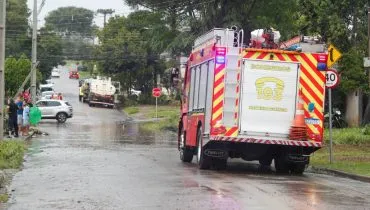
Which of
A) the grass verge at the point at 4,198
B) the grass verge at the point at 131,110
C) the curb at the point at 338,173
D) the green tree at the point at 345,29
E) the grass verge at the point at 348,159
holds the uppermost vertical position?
the green tree at the point at 345,29

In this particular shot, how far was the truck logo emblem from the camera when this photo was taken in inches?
651

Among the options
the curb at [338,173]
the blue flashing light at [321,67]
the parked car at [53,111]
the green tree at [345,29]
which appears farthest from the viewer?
the parked car at [53,111]

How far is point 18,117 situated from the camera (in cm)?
3184

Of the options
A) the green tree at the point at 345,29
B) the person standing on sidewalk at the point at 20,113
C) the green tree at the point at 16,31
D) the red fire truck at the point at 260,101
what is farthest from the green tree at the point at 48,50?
the red fire truck at the point at 260,101

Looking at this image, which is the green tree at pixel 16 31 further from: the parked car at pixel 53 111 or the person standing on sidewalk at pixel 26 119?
the person standing on sidewalk at pixel 26 119

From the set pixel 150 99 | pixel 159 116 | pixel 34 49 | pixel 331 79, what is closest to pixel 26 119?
pixel 34 49

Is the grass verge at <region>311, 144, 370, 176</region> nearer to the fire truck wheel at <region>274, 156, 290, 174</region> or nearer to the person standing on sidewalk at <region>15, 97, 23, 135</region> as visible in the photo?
the fire truck wheel at <region>274, 156, 290, 174</region>

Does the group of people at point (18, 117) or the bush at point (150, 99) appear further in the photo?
the bush at point (150, 99)

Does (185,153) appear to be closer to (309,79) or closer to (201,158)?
(201,158)

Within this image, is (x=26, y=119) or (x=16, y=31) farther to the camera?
(x=16, y=31)

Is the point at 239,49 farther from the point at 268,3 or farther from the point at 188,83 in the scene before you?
the point at 268,3

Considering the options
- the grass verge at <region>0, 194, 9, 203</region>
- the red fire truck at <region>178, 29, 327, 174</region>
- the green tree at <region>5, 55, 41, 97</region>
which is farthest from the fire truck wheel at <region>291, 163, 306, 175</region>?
the green tree at <region>5, 55, 41, 97</region>

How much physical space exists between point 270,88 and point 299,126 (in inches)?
44.5

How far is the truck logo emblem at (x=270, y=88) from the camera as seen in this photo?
16547 mm
